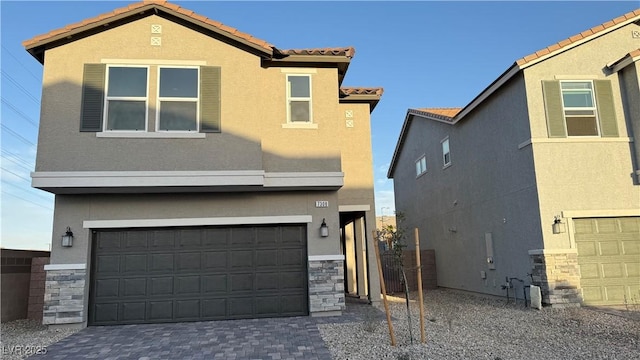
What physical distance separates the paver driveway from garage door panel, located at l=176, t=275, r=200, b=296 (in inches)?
29.0

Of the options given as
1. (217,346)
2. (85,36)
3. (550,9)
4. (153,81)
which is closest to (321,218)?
(217,346)

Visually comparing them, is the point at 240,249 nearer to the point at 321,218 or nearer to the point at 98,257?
the point at 321,218

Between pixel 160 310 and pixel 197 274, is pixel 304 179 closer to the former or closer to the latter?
pixel 197 274

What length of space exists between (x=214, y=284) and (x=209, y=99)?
435 centimetres

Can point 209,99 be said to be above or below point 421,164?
below

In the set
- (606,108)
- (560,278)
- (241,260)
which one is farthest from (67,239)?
(606,108)

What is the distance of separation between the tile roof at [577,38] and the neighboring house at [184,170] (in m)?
4.82

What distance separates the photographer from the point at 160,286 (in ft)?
32.9

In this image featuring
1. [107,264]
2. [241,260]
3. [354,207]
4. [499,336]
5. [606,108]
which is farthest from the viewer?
[354,207]

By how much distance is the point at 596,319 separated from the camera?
29.6 feet

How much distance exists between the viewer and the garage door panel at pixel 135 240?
400 inches

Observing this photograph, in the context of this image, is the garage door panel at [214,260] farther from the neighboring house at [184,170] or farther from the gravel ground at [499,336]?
the gravel ground at [499,336]

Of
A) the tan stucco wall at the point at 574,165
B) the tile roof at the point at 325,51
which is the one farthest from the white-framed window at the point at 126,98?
the tan stucco wall at the point at 574,165

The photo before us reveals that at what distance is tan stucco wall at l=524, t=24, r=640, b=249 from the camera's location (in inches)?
428
